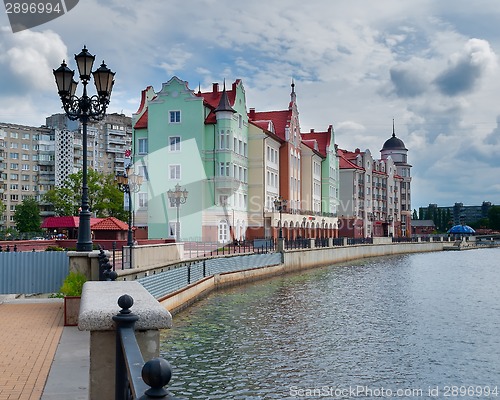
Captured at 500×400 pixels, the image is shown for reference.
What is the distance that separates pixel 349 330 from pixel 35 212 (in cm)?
8342

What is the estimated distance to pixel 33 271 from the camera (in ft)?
56.2

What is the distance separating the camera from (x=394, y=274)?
48812 mm

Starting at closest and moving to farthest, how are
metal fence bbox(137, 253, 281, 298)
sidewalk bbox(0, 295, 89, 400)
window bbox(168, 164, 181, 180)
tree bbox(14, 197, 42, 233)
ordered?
sidewalk bbox(0, 295, 89, 400), metal fence bbox(137, 253, 281, 298), window bbox(168, 164, 181, 180), tree bbox(14, 197, 42, 233)

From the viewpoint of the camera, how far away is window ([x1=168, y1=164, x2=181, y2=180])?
53125 millimetres

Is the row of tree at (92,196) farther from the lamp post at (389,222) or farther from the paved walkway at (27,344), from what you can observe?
the paved walkway at (27,344)

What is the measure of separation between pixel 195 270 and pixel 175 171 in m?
24.2

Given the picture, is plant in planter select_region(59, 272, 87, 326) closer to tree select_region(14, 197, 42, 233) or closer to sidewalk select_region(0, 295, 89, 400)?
sidewalk select_region(0, 295, 89, 400)

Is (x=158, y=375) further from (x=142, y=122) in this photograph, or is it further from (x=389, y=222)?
(x=389, y=222)

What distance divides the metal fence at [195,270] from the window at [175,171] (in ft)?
42.1

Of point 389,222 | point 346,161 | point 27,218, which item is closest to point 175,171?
point 27,218

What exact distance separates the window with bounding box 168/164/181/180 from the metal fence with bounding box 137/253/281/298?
1283 cm

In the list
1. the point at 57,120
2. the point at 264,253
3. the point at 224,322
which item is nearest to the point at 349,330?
the point at 224,322

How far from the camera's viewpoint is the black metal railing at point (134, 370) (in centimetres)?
219

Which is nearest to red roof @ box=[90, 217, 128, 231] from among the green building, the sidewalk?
the green building
